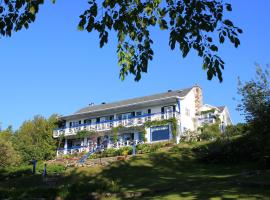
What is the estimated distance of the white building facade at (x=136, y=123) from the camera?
1872 inches

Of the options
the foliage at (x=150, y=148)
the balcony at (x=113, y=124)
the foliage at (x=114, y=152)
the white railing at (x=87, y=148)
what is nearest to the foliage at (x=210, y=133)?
the foliage at (x=150, y=148)

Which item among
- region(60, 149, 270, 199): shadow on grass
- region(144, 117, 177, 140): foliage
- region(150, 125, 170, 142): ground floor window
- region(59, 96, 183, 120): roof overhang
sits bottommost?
region(60, 149, 270, 199): shadow on grass

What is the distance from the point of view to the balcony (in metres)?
48.3

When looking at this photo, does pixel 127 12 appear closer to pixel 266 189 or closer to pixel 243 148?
pixel 266 189

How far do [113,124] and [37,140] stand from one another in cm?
1245

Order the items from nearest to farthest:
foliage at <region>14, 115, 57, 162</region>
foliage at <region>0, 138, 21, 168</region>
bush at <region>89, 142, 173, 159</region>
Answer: bush at <region>89, 142, 173, 159</region> → foliage at <region>0, 138, 21, 168</region> → foliage at <region>14, 115, 57, 162</region>

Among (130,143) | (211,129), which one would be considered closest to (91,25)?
(211,129)

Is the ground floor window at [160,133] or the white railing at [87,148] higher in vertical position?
the ground floor window at [160,133]

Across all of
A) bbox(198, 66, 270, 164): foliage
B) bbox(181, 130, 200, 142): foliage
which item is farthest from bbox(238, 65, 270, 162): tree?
bbox(181, 130, 200, 142): foliage

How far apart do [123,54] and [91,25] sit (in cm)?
92

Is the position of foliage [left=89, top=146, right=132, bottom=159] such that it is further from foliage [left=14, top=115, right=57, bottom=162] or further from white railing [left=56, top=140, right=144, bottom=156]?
foliage [left=14, top=115, right=57, bottom=162]

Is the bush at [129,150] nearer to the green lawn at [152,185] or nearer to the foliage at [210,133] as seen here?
the foliage at [210,133]

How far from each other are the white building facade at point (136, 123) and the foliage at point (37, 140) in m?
1.29

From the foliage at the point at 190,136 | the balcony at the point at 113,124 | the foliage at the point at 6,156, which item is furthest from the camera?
the balcony at the point at 113,124
